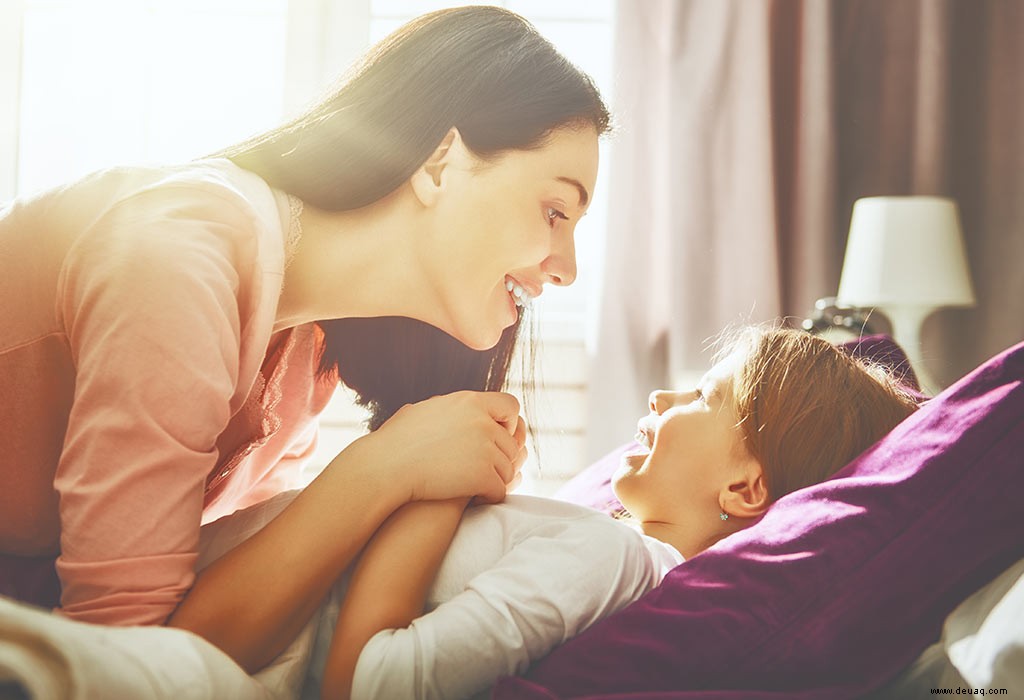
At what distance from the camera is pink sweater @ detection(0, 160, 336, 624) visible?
847mm

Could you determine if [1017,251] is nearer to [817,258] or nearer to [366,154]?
[817,258]

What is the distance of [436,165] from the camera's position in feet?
3.94

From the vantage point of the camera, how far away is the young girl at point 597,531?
0.85 meters

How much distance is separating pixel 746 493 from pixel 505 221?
475mm

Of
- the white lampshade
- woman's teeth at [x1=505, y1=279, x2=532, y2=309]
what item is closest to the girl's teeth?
woman's teeth at [x1=505, y1=279, x2=532, y2=309]

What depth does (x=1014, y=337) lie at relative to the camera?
3111 millimetres

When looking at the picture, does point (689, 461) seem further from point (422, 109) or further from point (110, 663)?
point (110, 663)

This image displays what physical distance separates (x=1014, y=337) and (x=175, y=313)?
2973mm

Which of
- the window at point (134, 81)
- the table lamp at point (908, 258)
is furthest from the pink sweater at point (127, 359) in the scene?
the window at point (134, 81)

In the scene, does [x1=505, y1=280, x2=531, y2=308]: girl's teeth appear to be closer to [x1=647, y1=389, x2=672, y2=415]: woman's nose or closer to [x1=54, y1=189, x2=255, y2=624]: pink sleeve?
[x1=647, y1=389, x2=672, y2=415]: woman's nose

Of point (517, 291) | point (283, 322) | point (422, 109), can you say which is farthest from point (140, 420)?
point (517, 291)

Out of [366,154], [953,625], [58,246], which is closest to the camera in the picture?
[953,625]

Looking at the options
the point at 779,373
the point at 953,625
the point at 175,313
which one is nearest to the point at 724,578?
the point at 953,625

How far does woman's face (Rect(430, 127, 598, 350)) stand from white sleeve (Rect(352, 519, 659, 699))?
0.40 m
